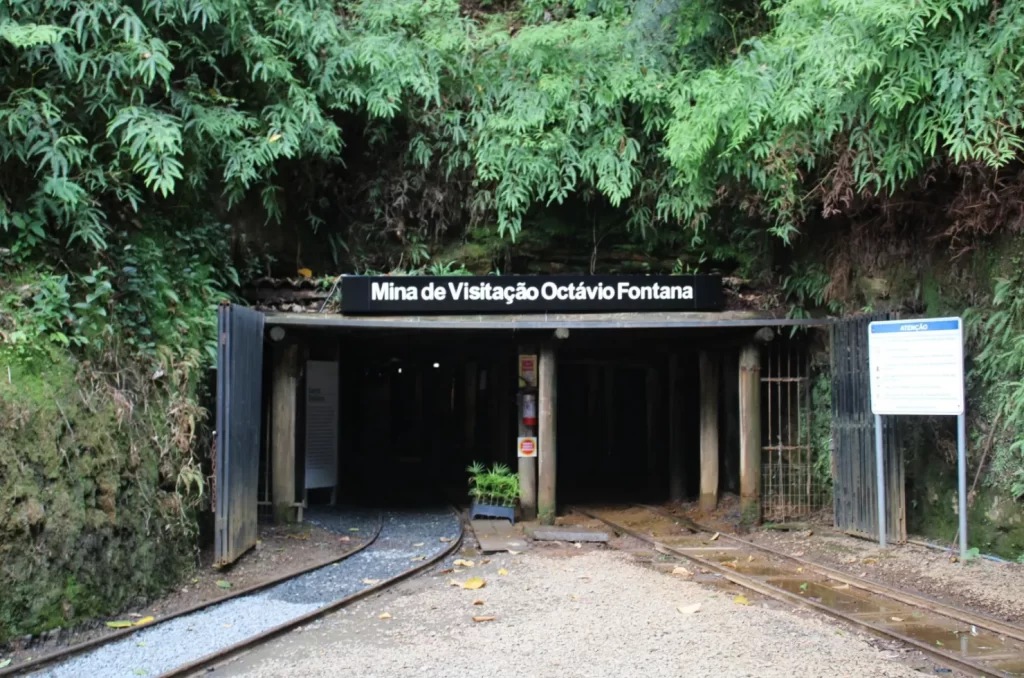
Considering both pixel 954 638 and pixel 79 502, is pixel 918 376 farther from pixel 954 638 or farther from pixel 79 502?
pixel 79 502

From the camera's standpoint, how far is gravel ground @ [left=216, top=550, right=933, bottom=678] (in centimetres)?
518

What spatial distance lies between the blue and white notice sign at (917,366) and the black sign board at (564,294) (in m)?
2.24

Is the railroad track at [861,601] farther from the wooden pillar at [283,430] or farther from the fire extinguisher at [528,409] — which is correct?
the wooden pillar at [283,430]

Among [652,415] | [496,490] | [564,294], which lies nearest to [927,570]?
[564,294]

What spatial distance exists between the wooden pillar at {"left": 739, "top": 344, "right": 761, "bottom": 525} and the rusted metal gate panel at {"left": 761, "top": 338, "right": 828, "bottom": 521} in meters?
0.19

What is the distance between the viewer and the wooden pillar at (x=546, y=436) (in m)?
10.8

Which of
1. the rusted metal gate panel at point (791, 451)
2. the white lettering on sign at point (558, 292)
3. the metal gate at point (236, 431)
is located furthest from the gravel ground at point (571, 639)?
the white lettering on sign at point (558, 292)

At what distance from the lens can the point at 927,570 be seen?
7.59 m

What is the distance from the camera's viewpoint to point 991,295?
26.2 ft

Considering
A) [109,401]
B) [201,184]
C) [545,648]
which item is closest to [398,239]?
[201,184]

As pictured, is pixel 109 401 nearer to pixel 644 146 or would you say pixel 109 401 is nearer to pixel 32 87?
pixel 32 87

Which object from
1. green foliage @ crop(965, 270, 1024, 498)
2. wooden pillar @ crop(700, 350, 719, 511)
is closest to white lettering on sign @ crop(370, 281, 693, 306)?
wooden pillar @ crop(700, 350, 719, 511)

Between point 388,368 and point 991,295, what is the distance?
14.9 m

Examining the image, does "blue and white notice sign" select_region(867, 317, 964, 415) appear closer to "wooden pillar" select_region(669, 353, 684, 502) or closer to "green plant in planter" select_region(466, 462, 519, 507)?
"green plant in planter" select_region(466, 462, 519, 507)
